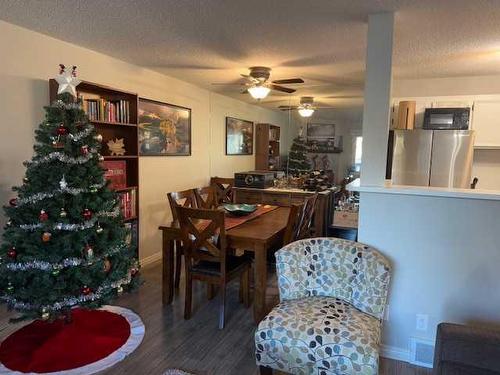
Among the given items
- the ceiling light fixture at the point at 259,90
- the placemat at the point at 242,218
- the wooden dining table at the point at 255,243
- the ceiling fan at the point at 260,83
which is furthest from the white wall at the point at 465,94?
the wooden dining table at the point at 255,243

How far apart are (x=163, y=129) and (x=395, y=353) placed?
345 centimetres

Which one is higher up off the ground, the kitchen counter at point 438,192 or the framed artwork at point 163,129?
the framed artwork at point 163,129

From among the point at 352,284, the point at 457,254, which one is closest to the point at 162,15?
the point at 352,284

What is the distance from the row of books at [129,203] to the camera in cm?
351

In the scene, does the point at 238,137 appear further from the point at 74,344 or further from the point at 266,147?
the point at 74,344

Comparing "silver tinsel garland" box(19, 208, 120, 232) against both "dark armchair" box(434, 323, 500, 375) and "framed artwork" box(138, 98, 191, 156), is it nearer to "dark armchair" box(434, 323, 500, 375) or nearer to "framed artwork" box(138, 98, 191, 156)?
"framed artwork" box(138, 98, 191, 156)

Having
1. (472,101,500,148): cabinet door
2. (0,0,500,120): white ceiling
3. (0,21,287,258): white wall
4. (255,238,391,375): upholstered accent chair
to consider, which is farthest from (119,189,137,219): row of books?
(472,101,500,148): cabinet door

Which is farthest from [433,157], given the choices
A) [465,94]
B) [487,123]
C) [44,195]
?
[44,195]

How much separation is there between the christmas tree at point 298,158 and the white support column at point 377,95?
350 cm

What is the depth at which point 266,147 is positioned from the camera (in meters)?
6.71

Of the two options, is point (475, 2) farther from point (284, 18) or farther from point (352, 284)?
point (352, 284)

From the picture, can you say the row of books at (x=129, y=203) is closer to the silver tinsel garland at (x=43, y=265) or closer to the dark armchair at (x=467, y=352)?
the silver tinsel garland at (x=43, y=265)

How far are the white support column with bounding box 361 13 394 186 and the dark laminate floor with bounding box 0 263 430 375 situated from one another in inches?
52.9

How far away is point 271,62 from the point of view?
3594 mm
